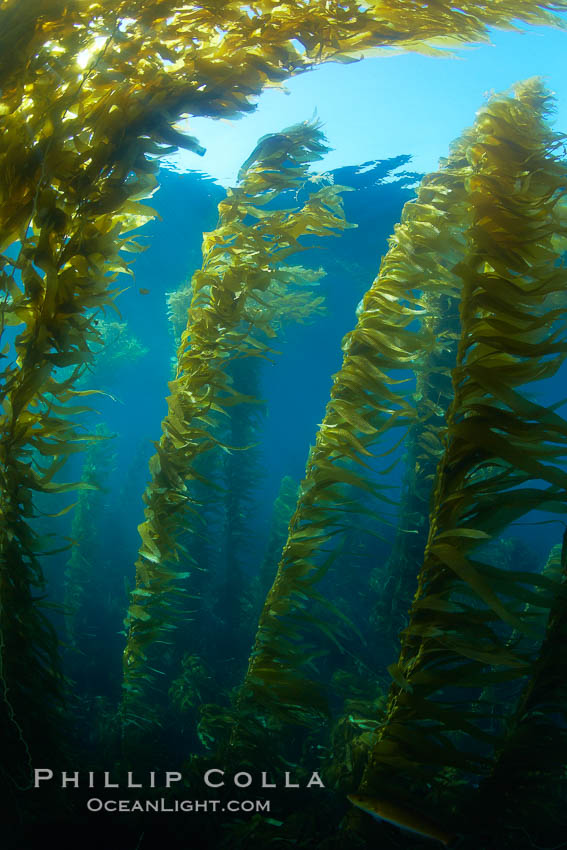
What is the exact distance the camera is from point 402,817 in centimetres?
143

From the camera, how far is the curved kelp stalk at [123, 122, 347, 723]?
210 centimetres

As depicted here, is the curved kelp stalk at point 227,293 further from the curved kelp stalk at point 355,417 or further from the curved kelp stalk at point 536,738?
the curved kelp stalk at point 536,738

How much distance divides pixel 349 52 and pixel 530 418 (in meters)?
1.42

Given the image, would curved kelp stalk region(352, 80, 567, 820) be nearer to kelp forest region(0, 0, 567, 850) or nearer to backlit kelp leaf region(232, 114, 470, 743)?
kelp forest region(0, 0, 567, 850)

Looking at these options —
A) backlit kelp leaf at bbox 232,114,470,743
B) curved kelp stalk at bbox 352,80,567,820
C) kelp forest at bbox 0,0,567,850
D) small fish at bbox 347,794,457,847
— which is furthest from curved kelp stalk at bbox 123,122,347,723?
small fish at bbox 347,794,457,847

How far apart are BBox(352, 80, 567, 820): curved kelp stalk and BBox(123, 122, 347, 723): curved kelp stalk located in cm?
90

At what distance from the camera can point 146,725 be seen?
8.70ft

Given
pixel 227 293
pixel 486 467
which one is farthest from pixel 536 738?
pixel 227 293

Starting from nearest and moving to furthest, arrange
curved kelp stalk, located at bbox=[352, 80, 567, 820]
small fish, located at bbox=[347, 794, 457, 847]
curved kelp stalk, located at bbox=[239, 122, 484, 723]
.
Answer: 1. curved kelp stalk, located at bbox=[352, 80, 567, 820]
2. small fish, located at bbox=[347, 794, 457, 847]
3. curved kelp stalk, located at bbox=[239, 122, 484, 723]

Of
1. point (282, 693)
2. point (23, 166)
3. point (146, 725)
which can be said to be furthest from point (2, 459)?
point (146, 725)

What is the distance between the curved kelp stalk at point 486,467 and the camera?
128cm

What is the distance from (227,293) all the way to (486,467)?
1.41m

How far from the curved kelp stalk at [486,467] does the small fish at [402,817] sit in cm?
4

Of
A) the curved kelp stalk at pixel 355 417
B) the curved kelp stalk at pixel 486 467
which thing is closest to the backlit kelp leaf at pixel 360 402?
the curved kelp stalk at pixel 355 417
